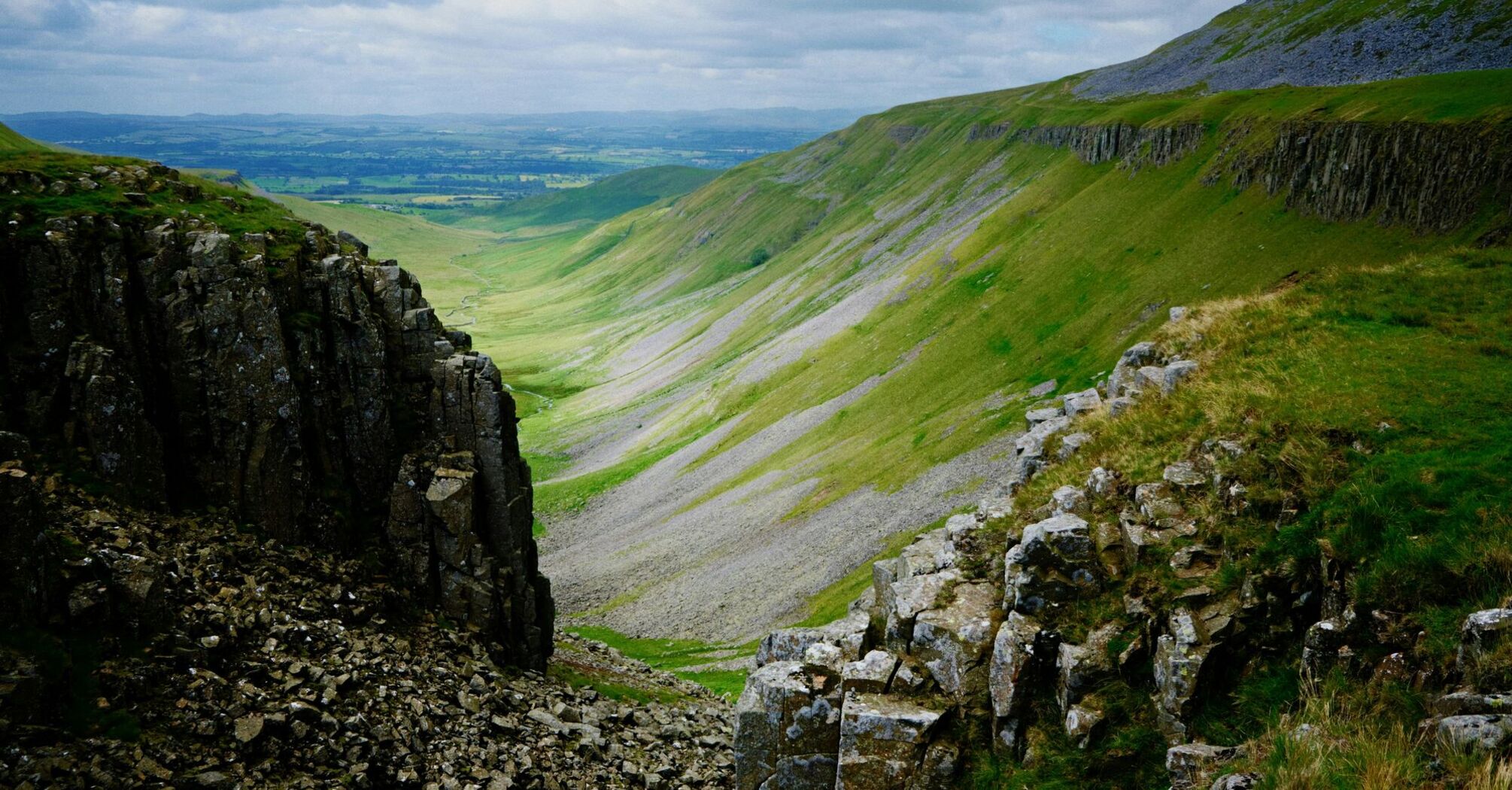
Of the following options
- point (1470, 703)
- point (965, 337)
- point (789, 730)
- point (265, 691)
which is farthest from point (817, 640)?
point (965, 337)

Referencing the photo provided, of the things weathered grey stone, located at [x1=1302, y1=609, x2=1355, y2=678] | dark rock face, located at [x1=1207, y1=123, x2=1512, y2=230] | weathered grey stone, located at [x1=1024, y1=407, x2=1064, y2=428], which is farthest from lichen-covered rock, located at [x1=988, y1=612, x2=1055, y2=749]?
dark rock face, located at [x1=1207, y1=123, x2=1512, y2=230]

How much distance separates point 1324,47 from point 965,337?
97803 millimetres

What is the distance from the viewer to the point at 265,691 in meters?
23.3

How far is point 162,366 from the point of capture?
3053 centimetres

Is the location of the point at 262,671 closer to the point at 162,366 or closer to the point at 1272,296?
the point at 162,366

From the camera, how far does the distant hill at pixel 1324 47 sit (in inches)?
4075

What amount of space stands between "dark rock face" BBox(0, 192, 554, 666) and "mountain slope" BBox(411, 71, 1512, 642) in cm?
2319

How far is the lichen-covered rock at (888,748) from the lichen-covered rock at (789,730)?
3.42 feet

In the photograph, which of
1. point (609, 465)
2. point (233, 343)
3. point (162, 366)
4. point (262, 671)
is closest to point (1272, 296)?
point (262, 671)

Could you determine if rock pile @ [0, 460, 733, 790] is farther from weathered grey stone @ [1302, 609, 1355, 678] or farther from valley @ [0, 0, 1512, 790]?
weathered grey stone @ [1302, 609, 1355, 678]

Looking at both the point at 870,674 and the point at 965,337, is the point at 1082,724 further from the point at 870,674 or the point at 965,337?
the point at 965,337

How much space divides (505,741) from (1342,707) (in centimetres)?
2417

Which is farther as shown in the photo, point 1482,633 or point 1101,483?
point 1101,483

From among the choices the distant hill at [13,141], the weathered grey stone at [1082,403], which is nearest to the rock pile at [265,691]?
the weathered grey stone at [1082,403]
